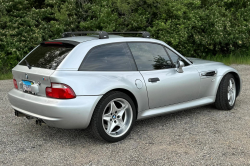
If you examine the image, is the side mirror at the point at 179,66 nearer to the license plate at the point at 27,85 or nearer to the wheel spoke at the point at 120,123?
the wheel spoke at the point at 120,123

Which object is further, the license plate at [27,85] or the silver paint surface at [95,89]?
the license plate at [27,85]

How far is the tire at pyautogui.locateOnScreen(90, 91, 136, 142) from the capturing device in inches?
167

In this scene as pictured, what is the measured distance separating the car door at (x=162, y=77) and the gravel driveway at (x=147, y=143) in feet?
1.58

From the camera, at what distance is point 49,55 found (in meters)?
4.52

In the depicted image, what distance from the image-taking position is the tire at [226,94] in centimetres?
581

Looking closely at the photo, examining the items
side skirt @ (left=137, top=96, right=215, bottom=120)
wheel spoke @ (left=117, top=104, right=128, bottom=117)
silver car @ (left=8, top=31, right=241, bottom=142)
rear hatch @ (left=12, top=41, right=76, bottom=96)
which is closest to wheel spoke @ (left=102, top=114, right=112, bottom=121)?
silver car @ (left=8, top=31, right=241, bottom=142)

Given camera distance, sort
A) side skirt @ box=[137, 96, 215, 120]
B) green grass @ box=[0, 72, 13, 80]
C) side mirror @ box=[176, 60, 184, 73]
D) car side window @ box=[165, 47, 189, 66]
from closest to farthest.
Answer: side skirt @ box=[137, 96, 215, 120], side mirror @ box=[176, 60, 184, 73], car side window @ box=[165, 47, 189, 66], green grass @ box=[0, 72, 13, 80]

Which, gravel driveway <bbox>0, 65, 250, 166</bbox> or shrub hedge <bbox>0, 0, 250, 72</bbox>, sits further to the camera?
shrub hedge <bbox>0, 0, 250, 72</bbox>

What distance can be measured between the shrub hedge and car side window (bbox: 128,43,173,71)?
7328 millimetres

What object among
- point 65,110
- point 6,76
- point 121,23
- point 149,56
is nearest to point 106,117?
point 65,110

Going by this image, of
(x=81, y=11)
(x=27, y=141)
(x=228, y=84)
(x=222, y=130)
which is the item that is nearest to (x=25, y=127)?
(x=27, y=141)

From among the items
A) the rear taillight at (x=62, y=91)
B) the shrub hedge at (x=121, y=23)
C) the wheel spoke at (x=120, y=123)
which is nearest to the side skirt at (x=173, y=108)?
the wheel spoke at (x=120, y=123)

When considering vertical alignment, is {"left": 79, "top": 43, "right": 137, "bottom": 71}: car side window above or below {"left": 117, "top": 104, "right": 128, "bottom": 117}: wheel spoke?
above

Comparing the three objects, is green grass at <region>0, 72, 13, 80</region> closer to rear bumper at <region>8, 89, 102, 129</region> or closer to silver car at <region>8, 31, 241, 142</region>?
silver car at <region>8, 31, 241, 142</region>
